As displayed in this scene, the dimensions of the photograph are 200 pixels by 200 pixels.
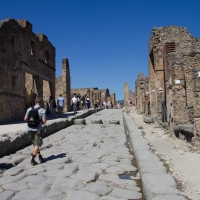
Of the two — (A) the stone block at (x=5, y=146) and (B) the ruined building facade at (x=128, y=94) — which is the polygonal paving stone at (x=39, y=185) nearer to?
(A) the stone block at (x=5, y=146)

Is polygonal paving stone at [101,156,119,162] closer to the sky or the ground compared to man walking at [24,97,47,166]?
closer to the ground

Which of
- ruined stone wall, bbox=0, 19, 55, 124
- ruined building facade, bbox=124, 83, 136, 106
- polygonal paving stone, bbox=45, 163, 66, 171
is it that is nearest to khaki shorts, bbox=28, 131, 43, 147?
polygonal paving stone, bbox=45, 163, 66, 171

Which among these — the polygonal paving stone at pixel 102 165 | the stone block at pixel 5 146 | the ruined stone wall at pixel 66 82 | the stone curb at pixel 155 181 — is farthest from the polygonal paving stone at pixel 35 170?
the ruined stone wall at pixel 66 82

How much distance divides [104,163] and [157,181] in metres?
1.76

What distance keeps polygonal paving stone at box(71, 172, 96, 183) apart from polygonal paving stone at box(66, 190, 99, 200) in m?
0.49

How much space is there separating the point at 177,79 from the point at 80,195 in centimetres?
588

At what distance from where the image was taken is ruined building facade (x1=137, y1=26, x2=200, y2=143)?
614 cm

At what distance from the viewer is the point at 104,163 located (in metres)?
4.79

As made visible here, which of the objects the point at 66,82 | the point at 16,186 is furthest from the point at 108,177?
the point at 66,82

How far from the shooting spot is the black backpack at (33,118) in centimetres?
490

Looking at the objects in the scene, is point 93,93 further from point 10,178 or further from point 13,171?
point 10,178

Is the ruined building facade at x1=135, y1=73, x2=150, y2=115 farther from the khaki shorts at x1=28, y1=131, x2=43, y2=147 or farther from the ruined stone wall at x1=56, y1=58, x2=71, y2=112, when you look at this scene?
the khaki shorts at x1=28, y1=131, x2=43, y2=147

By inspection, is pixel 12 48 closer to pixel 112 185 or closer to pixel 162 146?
pixel 162 146

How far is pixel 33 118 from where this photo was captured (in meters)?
4.92
